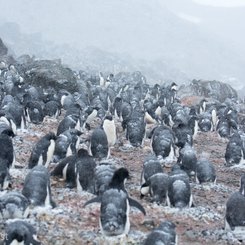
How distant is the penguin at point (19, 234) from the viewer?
7590mm

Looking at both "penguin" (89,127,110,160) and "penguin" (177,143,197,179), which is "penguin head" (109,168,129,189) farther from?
"penguin" (89,127,110,160)

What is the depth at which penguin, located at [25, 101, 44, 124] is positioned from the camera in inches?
712

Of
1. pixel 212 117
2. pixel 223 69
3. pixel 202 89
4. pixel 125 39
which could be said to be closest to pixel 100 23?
pixel 125 39

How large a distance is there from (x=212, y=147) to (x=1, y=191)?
405 inches

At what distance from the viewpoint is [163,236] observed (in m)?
8.06

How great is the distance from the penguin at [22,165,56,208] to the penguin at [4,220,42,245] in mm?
1446

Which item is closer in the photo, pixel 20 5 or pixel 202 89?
pixel 202 89

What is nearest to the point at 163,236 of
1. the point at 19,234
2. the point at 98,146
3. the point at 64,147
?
the point at 19,234

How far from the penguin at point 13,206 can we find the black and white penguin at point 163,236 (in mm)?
2108

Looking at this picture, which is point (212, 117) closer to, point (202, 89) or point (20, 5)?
point (202, 89)

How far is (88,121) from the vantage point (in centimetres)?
1988

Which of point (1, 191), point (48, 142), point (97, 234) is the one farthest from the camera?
point (48, 142)

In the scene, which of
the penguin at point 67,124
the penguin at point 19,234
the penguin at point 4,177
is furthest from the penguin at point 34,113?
the penguin at point 19,234

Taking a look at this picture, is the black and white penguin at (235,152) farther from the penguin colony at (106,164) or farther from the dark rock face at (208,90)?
the dark rock face at (208,90)
